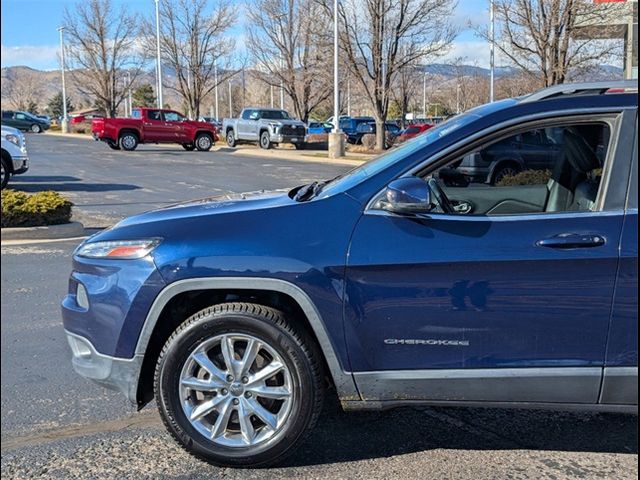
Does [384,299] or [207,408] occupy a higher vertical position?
[384,299]

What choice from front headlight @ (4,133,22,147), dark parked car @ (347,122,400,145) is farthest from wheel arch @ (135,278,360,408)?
dark parked car @ (347,122,400,145)

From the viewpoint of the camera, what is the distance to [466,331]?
10.5 ft

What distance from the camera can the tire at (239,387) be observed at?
129 inches

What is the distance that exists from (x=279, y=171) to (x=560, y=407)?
18597 mm

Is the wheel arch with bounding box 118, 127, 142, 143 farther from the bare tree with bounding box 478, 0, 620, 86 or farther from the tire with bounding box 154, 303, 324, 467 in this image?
the tire with bounding box 154, 303, 324, 467

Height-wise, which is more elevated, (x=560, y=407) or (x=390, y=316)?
(x=390, y=316)

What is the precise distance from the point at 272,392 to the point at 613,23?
19.6 meters

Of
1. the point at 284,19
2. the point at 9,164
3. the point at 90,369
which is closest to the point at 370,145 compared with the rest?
the point at 284,19

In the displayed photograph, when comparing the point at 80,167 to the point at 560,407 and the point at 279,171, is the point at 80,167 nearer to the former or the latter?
the point at 279,171

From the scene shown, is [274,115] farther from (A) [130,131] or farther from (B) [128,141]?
(B) [128,141]

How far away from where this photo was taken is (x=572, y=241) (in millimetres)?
3117

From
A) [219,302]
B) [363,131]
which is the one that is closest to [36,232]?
[219,302]

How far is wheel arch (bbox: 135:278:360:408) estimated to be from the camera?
10.6 feet

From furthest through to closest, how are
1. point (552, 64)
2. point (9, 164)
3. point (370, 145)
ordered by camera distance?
point (370, 145), point (552, 64), point (9, 164)
